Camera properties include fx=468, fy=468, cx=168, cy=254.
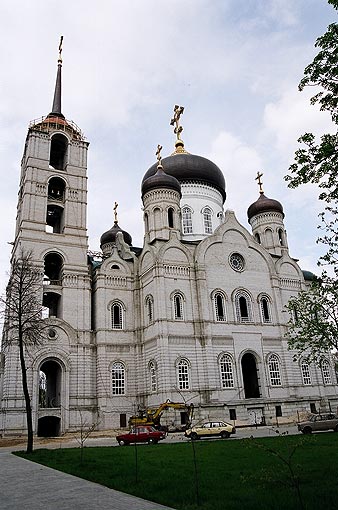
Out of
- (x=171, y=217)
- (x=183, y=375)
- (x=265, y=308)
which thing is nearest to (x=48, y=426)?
(x=183, y=375)

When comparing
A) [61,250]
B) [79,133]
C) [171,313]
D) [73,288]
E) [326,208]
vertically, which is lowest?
[326,208]

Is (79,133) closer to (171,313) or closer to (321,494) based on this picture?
(171,313)

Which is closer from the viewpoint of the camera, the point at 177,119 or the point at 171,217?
the point at 171,217

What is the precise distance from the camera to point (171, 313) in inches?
1407

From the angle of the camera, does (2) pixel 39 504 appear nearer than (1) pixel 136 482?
Yes

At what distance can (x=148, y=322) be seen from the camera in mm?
36594

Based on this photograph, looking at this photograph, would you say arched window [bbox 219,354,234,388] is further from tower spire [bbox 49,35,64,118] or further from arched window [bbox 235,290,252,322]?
tower spire [bbox 49,35,64,118]

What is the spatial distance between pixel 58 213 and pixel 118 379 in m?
15.7

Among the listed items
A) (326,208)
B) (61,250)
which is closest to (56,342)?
(61,250)

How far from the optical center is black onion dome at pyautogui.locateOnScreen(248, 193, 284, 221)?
47438 mm

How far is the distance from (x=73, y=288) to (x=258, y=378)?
1651cm

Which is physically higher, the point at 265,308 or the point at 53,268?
Answer: the point at 53,268

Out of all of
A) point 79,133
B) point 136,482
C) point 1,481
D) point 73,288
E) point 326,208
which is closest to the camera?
point 136,482

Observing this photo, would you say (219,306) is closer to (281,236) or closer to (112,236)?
(281,236)
